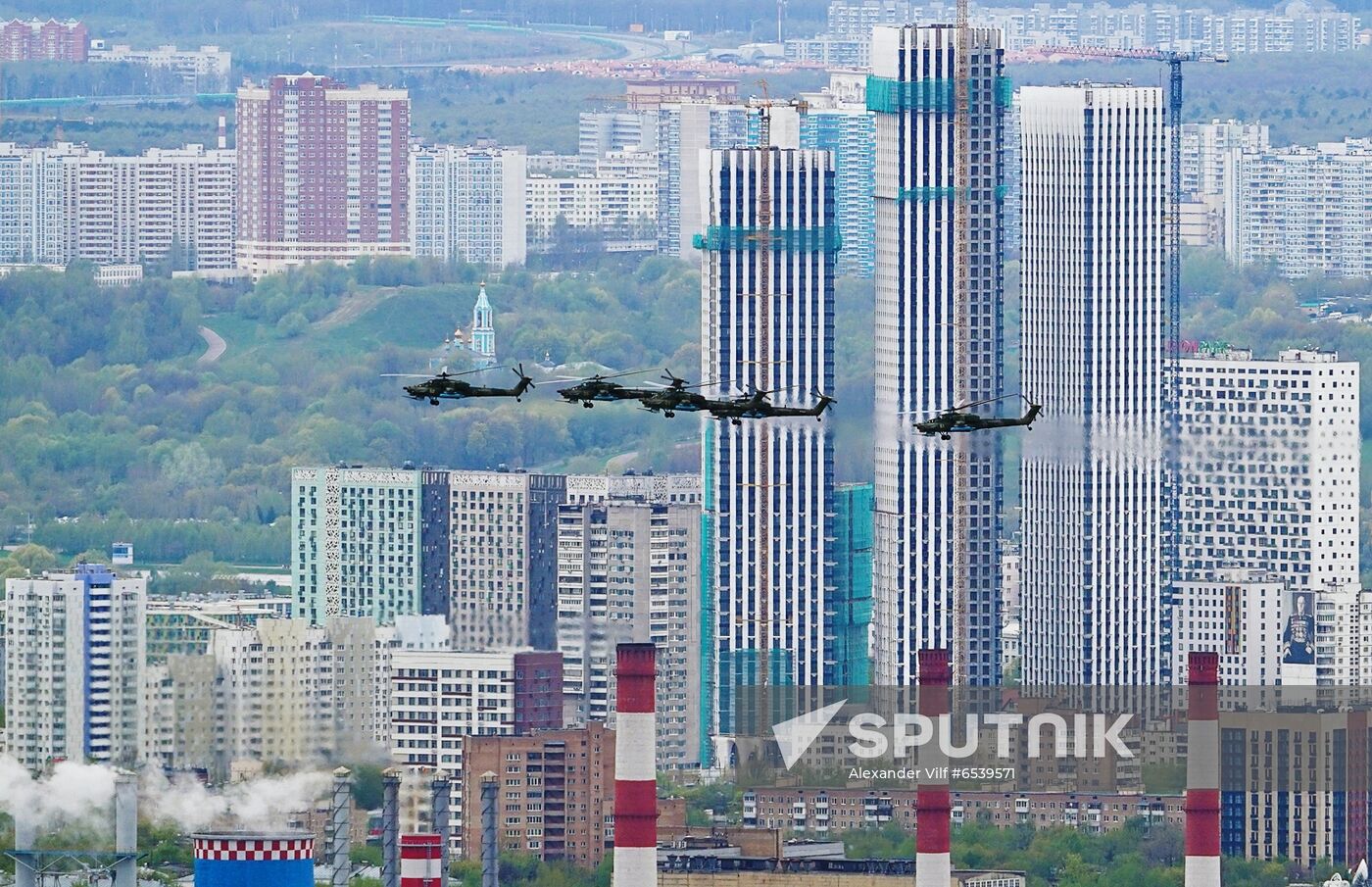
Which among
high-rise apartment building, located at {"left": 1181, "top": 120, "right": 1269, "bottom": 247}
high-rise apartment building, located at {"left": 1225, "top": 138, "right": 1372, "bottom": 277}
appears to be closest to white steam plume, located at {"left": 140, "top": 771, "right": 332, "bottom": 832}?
high-rise apartment building, located at {"left": 1181, "top": 120, "right": 1269, "bottom": 247}

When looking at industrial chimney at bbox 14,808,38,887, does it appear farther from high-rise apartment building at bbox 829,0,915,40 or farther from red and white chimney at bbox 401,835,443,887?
high-rise apartment building at bbox 829,0,915,40

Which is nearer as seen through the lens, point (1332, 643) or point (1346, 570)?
point (1332, 643)

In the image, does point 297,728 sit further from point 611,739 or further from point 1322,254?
point 1322,254

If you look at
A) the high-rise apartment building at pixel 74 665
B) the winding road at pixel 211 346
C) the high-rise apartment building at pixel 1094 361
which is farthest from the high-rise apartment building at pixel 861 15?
the high-rise apartment building at pixel 74 665

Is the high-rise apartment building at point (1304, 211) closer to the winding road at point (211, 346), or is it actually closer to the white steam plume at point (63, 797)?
the winding road at point (211, 346)

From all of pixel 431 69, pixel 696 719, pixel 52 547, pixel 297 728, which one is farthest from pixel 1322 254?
pixel 297 728

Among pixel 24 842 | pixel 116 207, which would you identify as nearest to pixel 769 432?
pixel 24 842
